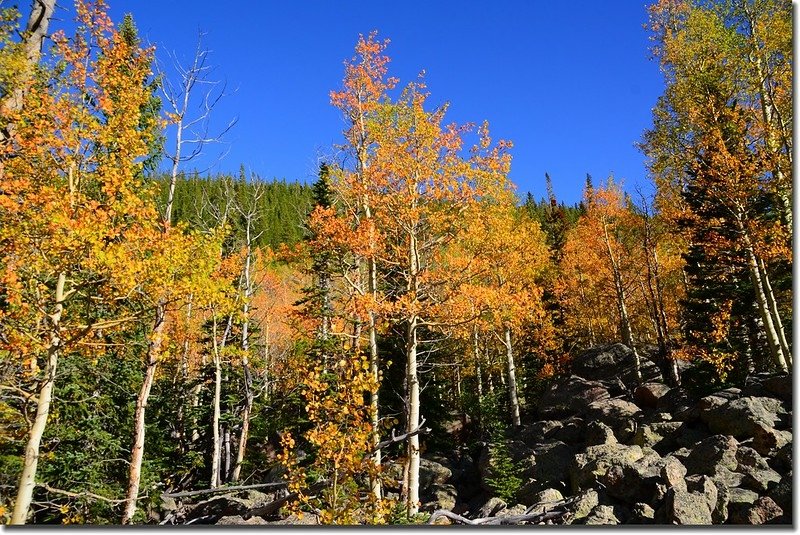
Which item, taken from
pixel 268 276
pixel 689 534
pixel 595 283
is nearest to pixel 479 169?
pixel 689 534

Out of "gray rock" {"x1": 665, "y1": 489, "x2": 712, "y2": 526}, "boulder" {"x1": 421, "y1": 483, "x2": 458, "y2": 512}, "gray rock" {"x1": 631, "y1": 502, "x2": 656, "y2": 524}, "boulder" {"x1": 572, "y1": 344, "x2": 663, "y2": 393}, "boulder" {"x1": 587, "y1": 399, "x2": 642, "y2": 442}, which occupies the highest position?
"boulder" {"x1": 572, "y1": 344, "x2": 663, "y2": 393}

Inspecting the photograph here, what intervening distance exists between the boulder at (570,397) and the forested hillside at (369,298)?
2377 mm

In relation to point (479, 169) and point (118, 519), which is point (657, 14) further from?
A: point (118, 519)

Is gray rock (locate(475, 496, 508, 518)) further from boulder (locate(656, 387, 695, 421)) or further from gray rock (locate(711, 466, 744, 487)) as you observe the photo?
boulder (locate(656, 387, 695, 421))

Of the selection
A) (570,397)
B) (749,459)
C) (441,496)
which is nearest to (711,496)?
(749,459)

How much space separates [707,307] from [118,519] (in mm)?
17263

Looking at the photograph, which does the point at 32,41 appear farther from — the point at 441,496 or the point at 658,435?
the point at 658,435

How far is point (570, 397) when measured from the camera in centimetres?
1814

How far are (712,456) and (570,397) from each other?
1067 centimetres

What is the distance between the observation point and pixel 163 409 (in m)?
15.0

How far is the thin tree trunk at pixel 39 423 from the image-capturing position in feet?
16.1

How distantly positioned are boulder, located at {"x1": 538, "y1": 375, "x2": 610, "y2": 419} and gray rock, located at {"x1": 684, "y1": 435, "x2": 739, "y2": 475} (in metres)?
8.22

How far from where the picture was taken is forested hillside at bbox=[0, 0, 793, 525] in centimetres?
546

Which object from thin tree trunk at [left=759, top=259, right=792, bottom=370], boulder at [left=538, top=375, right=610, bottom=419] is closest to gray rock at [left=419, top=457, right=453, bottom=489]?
boulder at [left=538, top=375, right=610, bottom=419]
